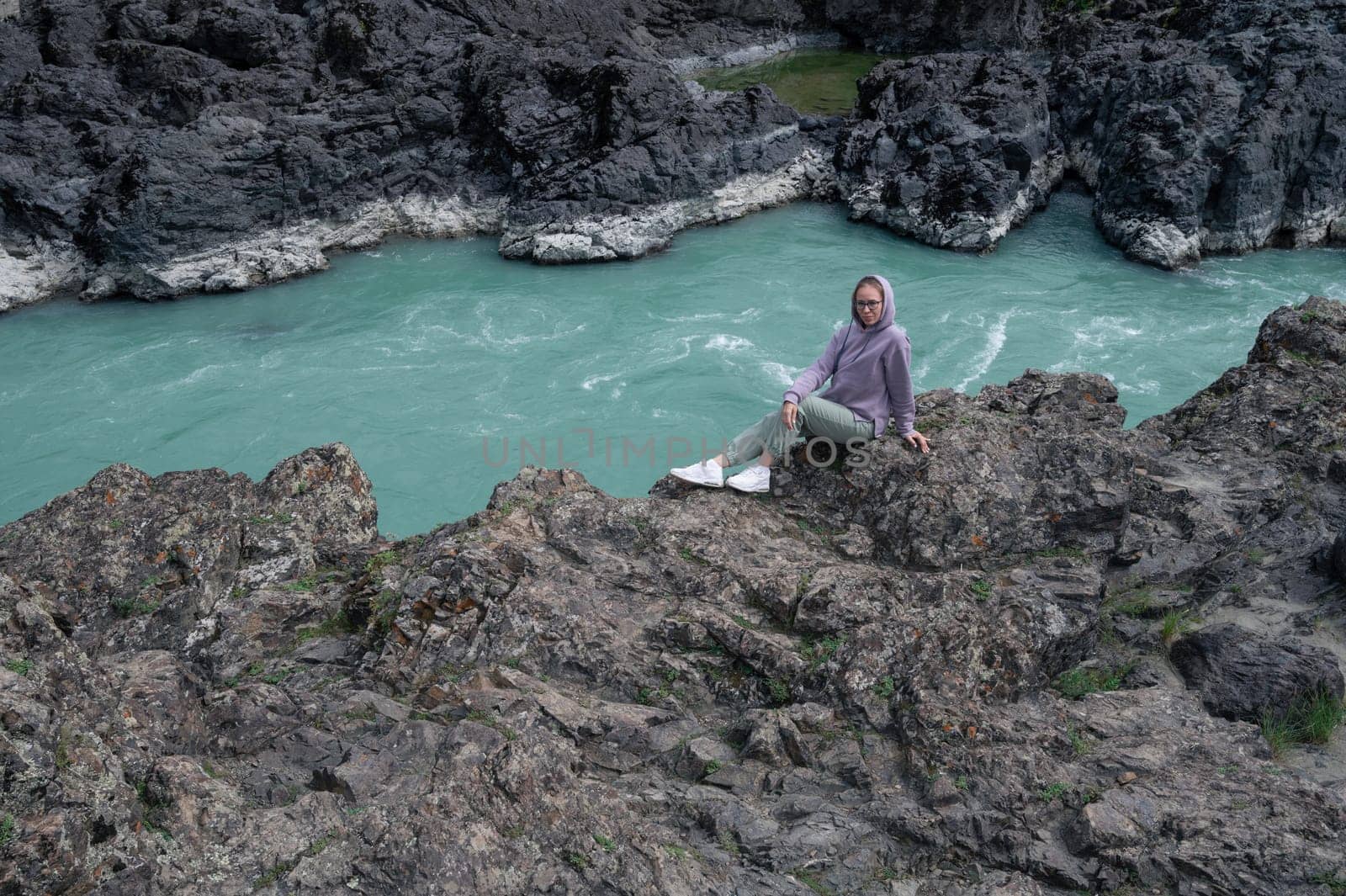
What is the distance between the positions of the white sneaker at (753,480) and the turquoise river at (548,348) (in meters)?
8.91

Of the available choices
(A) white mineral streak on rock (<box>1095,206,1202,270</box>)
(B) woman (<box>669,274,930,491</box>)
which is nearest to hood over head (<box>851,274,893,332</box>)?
(B) woman (<box>669,274,930,491</box>)

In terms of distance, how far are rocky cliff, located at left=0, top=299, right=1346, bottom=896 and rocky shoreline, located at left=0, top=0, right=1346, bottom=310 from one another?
1807 cm

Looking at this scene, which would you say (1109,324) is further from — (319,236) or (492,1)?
(492,1)

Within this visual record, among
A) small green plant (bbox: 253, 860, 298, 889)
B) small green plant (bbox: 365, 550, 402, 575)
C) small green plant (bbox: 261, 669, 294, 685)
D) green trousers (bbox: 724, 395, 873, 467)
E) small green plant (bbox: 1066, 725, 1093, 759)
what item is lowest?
small green plant (bbox: 1066, 725, 1093, 759)

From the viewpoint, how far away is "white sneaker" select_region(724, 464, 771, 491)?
26.3ft

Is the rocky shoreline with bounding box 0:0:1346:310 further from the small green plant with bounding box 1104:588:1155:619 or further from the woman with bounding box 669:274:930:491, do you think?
the small green plant with bounding box 1104:588:1155:619

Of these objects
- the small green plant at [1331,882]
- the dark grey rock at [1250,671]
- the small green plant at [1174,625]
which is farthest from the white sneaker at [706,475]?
the small green plant at [1331,882]

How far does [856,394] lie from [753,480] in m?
1.11

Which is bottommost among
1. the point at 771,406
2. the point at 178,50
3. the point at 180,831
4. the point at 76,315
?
the point at 771,406

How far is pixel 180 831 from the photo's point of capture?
14.6ft

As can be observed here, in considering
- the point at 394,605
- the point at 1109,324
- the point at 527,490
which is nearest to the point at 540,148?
the point at 1109,324

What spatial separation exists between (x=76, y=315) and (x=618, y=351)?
1367cm

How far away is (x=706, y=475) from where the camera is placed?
8195 mm

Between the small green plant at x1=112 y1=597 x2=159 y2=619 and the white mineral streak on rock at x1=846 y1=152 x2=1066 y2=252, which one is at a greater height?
the small green plant at x1=112 y1=597 x2=159 y2=619
